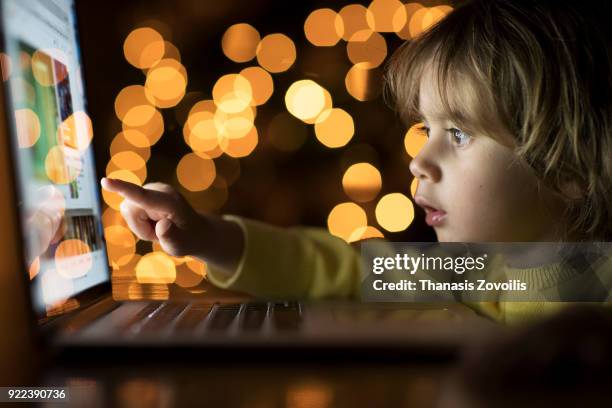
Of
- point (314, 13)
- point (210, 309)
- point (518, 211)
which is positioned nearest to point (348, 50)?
point (314, 13)

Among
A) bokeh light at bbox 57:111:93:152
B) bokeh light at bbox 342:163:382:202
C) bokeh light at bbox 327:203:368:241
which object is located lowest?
bokeh light at bbox 327:203:368:241

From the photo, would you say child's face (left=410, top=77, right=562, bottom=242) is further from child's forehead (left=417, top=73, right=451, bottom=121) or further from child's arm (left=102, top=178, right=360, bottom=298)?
child's arm (left=102, top=178, right=360, bottom=298)

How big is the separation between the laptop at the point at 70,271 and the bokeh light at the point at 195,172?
9.6 inches

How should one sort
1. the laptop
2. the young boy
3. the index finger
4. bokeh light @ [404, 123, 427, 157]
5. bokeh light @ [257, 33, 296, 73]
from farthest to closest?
bokeh light @ [257, 33, 296, 73] < bokeh light @ [404, 123, 427, 157] < the young boy < the index finger < the laptop

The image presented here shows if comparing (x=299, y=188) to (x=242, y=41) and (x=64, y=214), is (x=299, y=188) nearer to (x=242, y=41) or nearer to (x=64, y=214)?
(x=242, y=41)

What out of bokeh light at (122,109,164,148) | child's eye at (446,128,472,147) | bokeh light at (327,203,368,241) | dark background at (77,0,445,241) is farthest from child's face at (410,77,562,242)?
bokeh light at (122,109,164,148)

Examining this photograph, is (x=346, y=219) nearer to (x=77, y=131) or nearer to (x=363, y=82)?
(x=363, y=82)

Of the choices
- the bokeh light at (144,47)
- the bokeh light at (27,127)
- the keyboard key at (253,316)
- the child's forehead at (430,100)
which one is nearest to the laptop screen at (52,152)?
the bokeh light at (27,127)

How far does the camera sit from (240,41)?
0.72 m

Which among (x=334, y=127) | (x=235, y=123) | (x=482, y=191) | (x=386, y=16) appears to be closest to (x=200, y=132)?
(x=235, y=123)

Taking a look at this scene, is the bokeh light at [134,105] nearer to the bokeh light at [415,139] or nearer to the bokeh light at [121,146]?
the bokeh light at [121,146]

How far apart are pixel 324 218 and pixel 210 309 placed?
1.23 ft

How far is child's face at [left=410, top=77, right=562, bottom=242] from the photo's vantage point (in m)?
0.51

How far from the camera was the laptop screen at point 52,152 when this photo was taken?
30 centimetres
